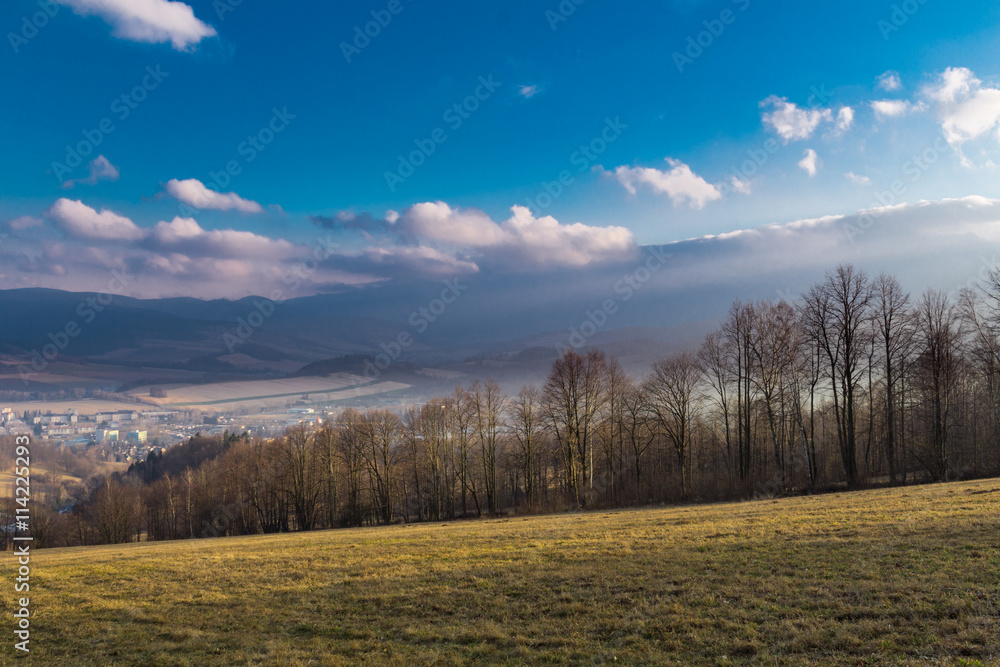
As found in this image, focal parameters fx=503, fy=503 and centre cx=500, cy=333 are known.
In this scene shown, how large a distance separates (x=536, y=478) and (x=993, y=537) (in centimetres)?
5801

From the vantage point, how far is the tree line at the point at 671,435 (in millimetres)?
39156

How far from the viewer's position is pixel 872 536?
48.4 ft

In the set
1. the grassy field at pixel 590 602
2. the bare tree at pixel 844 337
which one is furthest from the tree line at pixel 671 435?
the grassy field at pixel 590 602

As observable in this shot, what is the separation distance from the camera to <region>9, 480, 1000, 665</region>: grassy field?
8.40m

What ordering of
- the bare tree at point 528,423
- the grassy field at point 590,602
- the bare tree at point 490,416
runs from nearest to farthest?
the grassy field at point 590,602
the bare tree at point 528,423
the bare tree at point 490,416

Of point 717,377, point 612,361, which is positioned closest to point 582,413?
point 612,361

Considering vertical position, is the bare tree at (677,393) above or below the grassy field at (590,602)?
above

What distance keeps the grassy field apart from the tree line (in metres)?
23.8

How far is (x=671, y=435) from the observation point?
46.7 meters

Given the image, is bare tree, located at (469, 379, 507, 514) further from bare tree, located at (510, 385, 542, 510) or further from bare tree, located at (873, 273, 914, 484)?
bare tree, located at (873, 273, 914, 484)

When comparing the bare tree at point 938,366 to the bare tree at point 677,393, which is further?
the bare tree at point 677,393

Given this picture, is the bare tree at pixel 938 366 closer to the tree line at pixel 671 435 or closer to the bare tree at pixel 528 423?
the tree line at pixel 671 435

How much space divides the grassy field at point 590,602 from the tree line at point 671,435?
78.1 feet

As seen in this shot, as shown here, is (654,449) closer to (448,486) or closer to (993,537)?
(448,486)
